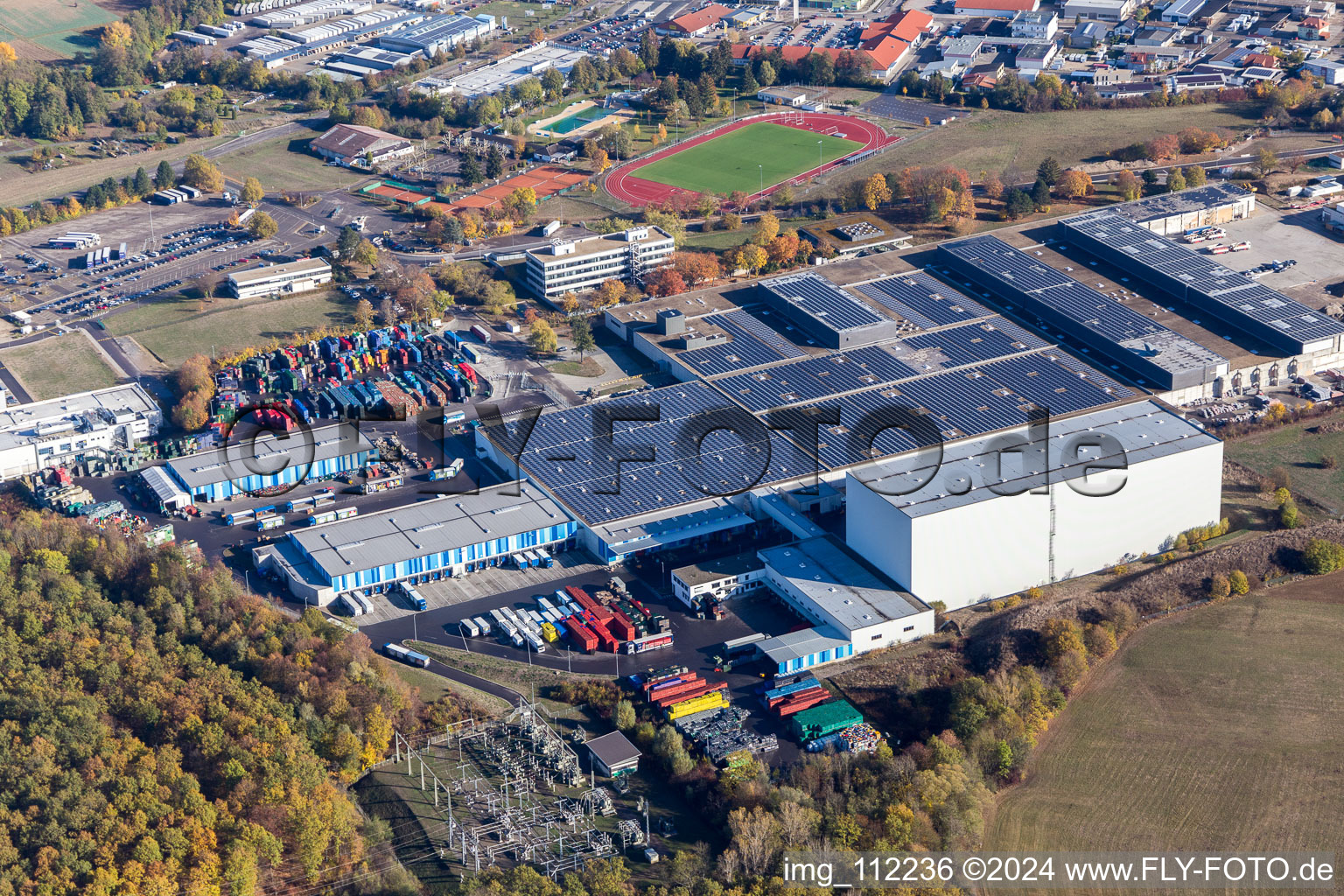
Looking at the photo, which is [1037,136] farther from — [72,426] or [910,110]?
[72,426]

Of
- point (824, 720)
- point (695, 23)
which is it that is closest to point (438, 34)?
point (695, 23)

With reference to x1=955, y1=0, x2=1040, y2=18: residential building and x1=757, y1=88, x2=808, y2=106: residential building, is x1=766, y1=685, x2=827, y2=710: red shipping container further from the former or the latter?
x1=955, y1=0, x2=1040, y2=18: residential building

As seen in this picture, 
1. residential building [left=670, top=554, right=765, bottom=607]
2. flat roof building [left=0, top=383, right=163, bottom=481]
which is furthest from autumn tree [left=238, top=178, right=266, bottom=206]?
residential building [left=670, top=554, right=765, bottom=607]

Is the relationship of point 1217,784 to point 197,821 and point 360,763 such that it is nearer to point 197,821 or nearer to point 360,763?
point 360,763

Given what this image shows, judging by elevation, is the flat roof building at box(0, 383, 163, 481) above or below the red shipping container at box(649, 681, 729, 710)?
above

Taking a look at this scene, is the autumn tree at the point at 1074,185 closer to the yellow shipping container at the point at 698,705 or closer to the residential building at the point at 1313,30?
the residential building at the point at 1313,30
